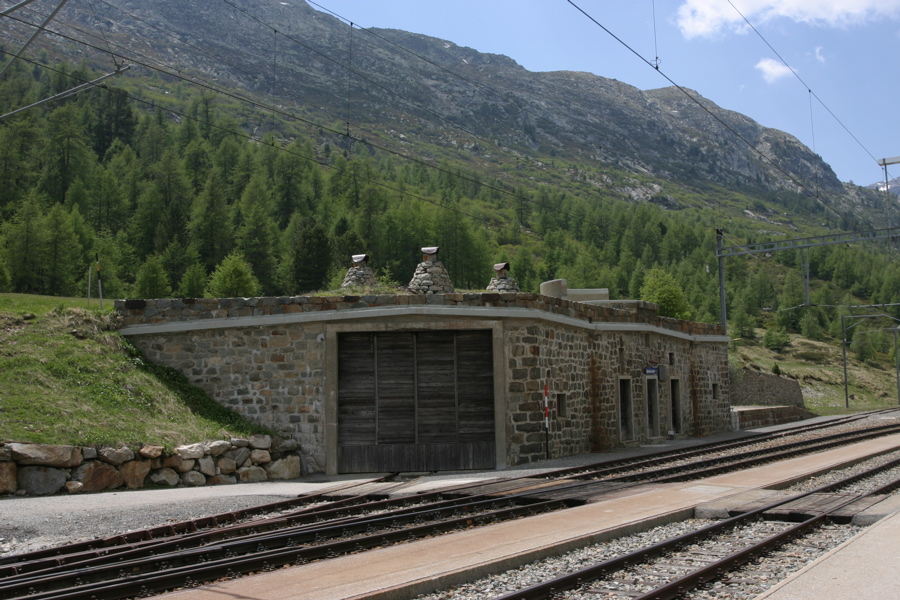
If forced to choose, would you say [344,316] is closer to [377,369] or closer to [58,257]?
[377,369]

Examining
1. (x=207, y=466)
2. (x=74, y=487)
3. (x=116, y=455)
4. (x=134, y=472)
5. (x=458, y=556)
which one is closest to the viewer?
(x=458, y=556)

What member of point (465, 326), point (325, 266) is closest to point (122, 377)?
point (465, 326)

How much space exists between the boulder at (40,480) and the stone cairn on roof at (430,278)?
12902 mm

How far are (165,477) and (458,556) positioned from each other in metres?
9.23

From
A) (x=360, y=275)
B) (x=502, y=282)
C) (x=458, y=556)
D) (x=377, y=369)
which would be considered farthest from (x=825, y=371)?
(x=458, y=556)

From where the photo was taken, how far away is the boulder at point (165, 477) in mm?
14953

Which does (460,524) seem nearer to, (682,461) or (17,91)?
(682,461)

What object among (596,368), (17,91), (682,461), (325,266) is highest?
(17,91)

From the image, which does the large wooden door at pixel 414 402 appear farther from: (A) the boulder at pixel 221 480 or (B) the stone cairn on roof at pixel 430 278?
(B) the stone cairn on roof at pixel 430 278

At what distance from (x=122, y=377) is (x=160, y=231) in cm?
6747

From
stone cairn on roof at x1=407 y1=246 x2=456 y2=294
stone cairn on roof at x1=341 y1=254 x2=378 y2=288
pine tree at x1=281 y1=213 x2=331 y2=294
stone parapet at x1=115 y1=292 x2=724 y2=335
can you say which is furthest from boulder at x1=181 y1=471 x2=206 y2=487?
pine tree at x1=281 y1=213 x2=331 y2=294

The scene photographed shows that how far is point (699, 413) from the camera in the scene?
28375 millimetres

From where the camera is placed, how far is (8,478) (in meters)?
13.1

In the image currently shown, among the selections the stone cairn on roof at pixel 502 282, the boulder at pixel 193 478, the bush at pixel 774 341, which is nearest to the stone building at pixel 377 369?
the boulder at pixel 193 478
